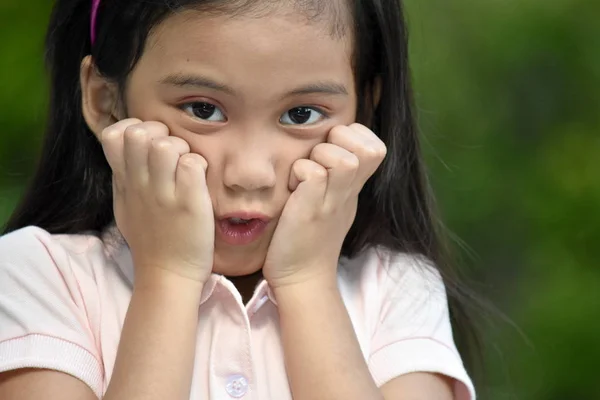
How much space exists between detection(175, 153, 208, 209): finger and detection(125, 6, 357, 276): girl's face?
20 mm

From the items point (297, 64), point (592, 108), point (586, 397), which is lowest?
point (586, 397)

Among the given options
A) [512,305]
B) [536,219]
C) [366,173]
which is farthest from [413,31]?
[366,173]

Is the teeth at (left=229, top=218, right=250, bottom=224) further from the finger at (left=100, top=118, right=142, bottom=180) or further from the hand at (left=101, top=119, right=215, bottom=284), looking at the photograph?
the finger at (left=100, top=118, right=142, bottom=180)

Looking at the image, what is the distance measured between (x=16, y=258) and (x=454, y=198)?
1.18 m

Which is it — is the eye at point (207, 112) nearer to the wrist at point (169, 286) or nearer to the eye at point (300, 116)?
the eye at point (300, 116)

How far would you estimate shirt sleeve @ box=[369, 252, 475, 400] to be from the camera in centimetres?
138

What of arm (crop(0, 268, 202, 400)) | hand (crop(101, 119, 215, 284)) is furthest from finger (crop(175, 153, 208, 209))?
arm (crop(0, 268, 202, 400))

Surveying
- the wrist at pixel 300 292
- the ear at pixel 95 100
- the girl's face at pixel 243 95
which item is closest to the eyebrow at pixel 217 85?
the girl's face at pixel 243 95

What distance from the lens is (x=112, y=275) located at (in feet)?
4.55

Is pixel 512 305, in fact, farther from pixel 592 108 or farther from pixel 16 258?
pixel 16 258

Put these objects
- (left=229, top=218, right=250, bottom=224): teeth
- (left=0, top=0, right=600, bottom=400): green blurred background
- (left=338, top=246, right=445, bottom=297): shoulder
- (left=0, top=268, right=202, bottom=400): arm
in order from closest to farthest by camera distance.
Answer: (left=0, top=268, right=202, bottom=400): arm → (left=229, top=218, right=250, bottom=224): teeth → (left=338, top=246, right=445, bottom=297): shoulder → (left=0, top=0, right=600, bottom=400): green blurred background

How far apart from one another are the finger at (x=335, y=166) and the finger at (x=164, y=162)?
175 millimetres

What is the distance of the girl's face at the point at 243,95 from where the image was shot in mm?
1239

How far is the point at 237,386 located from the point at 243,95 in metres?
0.37
